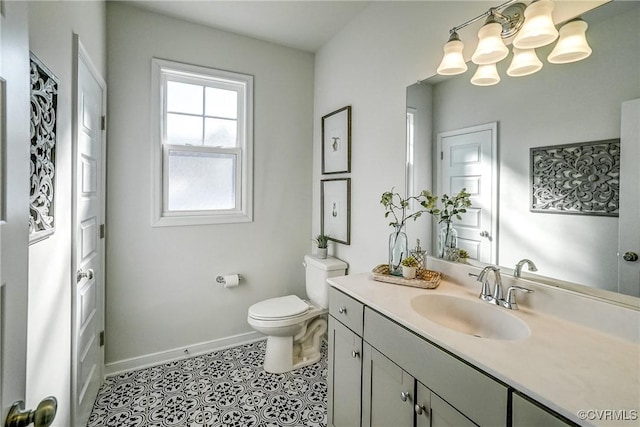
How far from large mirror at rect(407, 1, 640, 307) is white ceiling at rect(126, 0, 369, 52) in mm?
1238

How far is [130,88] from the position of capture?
2246 millimetres

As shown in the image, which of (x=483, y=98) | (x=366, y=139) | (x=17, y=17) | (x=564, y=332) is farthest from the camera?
(x=366, y=139)

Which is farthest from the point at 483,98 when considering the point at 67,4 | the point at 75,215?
the point at 75,215

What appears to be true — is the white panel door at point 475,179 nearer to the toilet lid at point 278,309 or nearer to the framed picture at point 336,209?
the framed picture at point 336,209

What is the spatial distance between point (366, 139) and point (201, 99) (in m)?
1.43

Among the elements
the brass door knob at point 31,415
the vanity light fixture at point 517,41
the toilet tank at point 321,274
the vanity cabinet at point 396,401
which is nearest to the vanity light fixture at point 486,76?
the vanity light fixture at point 517,41

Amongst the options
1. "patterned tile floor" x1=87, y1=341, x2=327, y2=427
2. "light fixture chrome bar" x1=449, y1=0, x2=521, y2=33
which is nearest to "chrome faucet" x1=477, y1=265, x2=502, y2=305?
"light fixture chrome bar" x1=449, y1=0, x2=521, y2=33

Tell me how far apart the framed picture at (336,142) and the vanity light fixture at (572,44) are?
142 cm

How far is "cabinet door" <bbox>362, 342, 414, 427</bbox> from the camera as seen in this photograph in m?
1.13

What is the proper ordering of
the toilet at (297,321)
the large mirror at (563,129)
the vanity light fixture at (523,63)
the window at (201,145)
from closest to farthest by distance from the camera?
the large mirror at (563,129), the vanity light fixture at (523,63), the toilet at (297,321), the window at (201,145)

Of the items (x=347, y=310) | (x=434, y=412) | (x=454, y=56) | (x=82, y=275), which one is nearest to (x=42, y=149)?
(x=82, y=275)

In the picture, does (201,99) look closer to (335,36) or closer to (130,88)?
(130,88)

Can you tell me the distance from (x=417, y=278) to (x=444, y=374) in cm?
63

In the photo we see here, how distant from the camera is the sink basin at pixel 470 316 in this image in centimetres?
118
